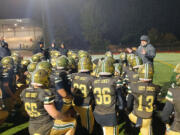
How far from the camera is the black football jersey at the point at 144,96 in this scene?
13.4 feet

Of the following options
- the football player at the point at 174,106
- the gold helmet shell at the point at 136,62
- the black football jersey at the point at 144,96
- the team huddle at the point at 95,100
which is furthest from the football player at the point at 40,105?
the gold helmet shell at the point at 136,62

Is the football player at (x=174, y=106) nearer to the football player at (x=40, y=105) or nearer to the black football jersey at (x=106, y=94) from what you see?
the black football jersey at (x=106, y=94)

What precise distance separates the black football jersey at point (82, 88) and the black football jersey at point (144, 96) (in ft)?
3.74

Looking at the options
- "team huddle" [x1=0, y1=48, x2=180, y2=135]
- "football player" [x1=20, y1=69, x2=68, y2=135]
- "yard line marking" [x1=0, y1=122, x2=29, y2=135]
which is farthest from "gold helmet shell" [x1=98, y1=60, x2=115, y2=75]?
"yard line marking" [x1=0, y1=122, x2=29, y2=135]

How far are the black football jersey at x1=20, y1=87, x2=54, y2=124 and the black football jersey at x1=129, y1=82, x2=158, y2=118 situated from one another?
1931mm

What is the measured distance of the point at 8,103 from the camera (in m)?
6.27

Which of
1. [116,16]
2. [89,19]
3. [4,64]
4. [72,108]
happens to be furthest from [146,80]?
[116,16]

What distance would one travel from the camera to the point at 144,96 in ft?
13.4

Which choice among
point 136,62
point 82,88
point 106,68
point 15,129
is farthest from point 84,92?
point 15,129

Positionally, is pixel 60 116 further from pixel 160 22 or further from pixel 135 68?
pixel 160 22

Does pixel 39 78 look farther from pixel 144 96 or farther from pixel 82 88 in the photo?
pixel 144 96

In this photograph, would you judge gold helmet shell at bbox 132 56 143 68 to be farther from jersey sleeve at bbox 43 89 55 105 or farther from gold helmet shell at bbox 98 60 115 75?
jersey sleeve at bbox 43 89 55 105

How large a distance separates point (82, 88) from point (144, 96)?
1587 mm

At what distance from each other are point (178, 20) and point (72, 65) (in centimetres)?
5129
